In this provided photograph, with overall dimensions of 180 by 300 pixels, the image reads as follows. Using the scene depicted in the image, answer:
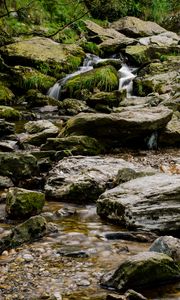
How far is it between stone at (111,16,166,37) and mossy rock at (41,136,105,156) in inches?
628

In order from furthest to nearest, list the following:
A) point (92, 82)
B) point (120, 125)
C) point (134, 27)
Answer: point (134, 27), point (92, 82), point (120, 125)

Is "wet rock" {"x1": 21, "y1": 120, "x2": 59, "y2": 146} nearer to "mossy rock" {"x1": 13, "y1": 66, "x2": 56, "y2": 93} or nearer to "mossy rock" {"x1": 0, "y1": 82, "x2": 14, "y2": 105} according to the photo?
"mossy rock" {"x1": 0, "y1": 82, "x2": 14, "y2": 105}

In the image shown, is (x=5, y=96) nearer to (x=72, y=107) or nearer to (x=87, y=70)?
(x=72, y=107)

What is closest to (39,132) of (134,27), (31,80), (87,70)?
(31,80)

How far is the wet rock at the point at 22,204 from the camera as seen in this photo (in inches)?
207

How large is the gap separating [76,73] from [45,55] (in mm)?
1404

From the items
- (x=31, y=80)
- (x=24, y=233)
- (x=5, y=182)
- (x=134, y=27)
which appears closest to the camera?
(x=24, y=233)

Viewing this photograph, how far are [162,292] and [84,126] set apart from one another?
566 centimetres

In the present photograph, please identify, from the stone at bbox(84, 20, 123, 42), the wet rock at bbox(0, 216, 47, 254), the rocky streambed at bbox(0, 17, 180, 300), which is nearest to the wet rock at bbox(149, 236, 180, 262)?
the rocky streambed at bbox(0, 17, 180, 300)

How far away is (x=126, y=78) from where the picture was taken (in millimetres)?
16844

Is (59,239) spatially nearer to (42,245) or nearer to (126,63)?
(42,245)

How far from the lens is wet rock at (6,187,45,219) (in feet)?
17.3

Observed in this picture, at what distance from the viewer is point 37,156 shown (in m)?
7.77

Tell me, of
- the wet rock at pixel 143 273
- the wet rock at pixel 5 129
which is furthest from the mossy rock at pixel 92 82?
the wet rock at pixel 143 273
